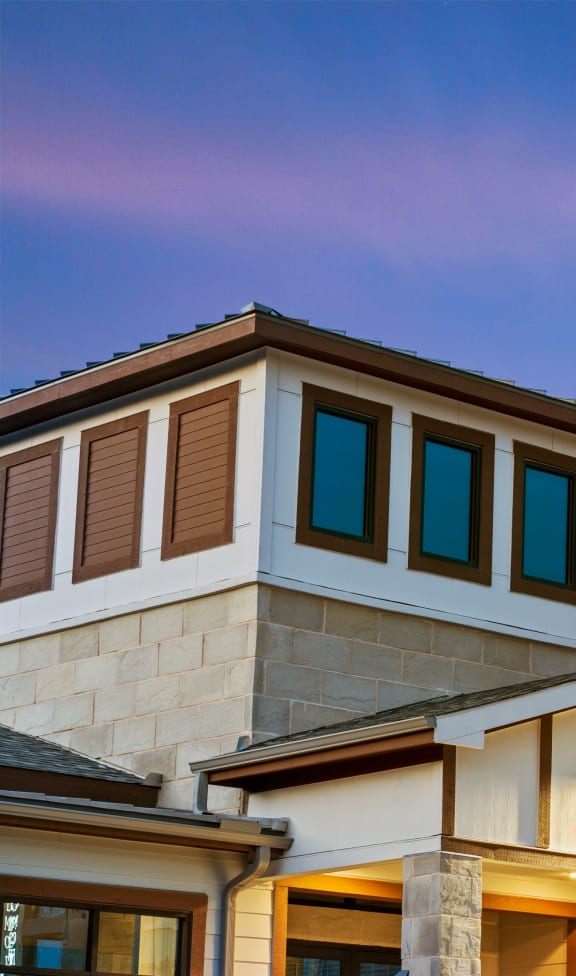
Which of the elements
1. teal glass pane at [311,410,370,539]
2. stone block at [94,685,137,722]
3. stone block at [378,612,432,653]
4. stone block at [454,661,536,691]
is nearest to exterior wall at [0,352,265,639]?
teal glass pane at [311,410,370,539]

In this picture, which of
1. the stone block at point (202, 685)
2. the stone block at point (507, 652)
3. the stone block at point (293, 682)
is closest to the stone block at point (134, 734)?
the stone block at point (202, 685)

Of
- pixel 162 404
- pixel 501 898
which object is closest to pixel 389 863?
pixel 501 898

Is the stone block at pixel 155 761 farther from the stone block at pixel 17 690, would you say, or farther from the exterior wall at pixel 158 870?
the exterior wall at pixel 158 870

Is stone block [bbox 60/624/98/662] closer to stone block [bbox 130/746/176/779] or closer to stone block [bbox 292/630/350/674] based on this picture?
stone block [bbox 130/746/176/779]

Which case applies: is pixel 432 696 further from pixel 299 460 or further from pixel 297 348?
pixel 297 348

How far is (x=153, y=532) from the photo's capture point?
1720 cm

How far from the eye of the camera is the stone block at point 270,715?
613 inches

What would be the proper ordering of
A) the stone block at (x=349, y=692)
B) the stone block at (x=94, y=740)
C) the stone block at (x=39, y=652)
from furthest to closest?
1. the stone block at (x=39, y=652)
2. the stone block at (x=94, y=740)
3. the stone block at (x=349, y=692)

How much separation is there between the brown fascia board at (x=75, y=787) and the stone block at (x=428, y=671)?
2.81m

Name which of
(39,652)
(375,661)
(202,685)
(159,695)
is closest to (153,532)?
(159,695)

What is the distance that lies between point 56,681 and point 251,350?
4.24 metres

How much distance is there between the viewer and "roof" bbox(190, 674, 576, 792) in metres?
12.3

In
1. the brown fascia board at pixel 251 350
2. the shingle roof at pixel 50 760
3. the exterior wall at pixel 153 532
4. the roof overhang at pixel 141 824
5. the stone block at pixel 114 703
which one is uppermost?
the brown fascia board at pixel 251 350

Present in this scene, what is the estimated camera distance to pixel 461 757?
12492mm
